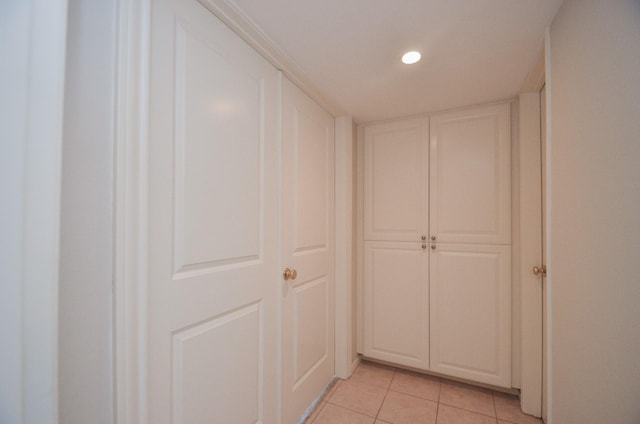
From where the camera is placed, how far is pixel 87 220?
2.25 feet

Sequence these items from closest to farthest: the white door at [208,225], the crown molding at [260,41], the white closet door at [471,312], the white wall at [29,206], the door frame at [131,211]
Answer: the white wall at [29,206] → the door frame at [131,211] → the white door at [208,225] → the crown molding at [260,41] → the white closet door at [471,312]

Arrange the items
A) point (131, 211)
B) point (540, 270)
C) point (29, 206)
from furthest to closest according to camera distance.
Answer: point (540, 270) → point (131, 211) → point (29, 206)

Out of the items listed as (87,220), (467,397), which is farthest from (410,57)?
(467,397)

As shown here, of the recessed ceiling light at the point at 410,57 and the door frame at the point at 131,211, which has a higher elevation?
the recessed ceiling light at the point at 410,57

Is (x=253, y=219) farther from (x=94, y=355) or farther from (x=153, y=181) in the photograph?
(x=94, y=355)

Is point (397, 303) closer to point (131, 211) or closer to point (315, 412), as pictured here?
point (315, 412)

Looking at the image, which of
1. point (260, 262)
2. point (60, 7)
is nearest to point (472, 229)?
point (260, 262)

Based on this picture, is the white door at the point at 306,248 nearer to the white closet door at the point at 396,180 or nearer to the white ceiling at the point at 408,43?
the white ceiling at the point at 408,43

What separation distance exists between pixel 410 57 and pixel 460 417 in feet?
7.06

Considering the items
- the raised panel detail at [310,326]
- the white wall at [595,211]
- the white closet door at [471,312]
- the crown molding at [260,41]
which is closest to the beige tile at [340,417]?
the raised panel detail at [310,326]

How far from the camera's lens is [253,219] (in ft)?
4.02

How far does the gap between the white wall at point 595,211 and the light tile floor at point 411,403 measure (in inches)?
28.2

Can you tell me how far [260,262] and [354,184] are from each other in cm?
126

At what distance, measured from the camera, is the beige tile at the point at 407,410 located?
1.61 m
